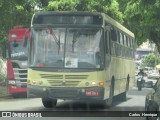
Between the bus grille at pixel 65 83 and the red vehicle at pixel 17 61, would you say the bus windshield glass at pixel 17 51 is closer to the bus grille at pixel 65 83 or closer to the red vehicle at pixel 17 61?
the red vehicle at pixel 17 61

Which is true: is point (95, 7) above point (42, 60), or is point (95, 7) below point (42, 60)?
above

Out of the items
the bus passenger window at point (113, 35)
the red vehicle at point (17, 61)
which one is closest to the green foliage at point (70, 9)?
the bus passenger window at point (113, 35)

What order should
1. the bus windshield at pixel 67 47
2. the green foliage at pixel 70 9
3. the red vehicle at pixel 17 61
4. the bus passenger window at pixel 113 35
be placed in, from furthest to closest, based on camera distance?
the red vehicle at pixel 17 61, the green foliage at pixel 70 9, the bus passenger window at pixel 113 35, the bus windshield at pixel 67 47

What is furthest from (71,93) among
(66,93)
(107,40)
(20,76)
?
(20,76)

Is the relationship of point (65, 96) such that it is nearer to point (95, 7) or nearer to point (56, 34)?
A: point (56, 34)

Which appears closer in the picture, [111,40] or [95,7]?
[111,40]

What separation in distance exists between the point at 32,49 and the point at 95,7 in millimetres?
18264

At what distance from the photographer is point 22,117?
13.1 m

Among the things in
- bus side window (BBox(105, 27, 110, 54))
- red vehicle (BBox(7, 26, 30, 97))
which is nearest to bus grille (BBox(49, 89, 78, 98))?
bus side window (BBox(105, 27, 110, 54))

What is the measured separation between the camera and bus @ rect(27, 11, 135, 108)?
15.2m

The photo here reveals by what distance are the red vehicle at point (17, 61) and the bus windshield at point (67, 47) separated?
27.3ft

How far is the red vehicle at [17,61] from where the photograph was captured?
23.8 m

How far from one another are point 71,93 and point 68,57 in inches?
44.4

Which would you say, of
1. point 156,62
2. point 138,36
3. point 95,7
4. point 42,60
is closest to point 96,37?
point 42,60
